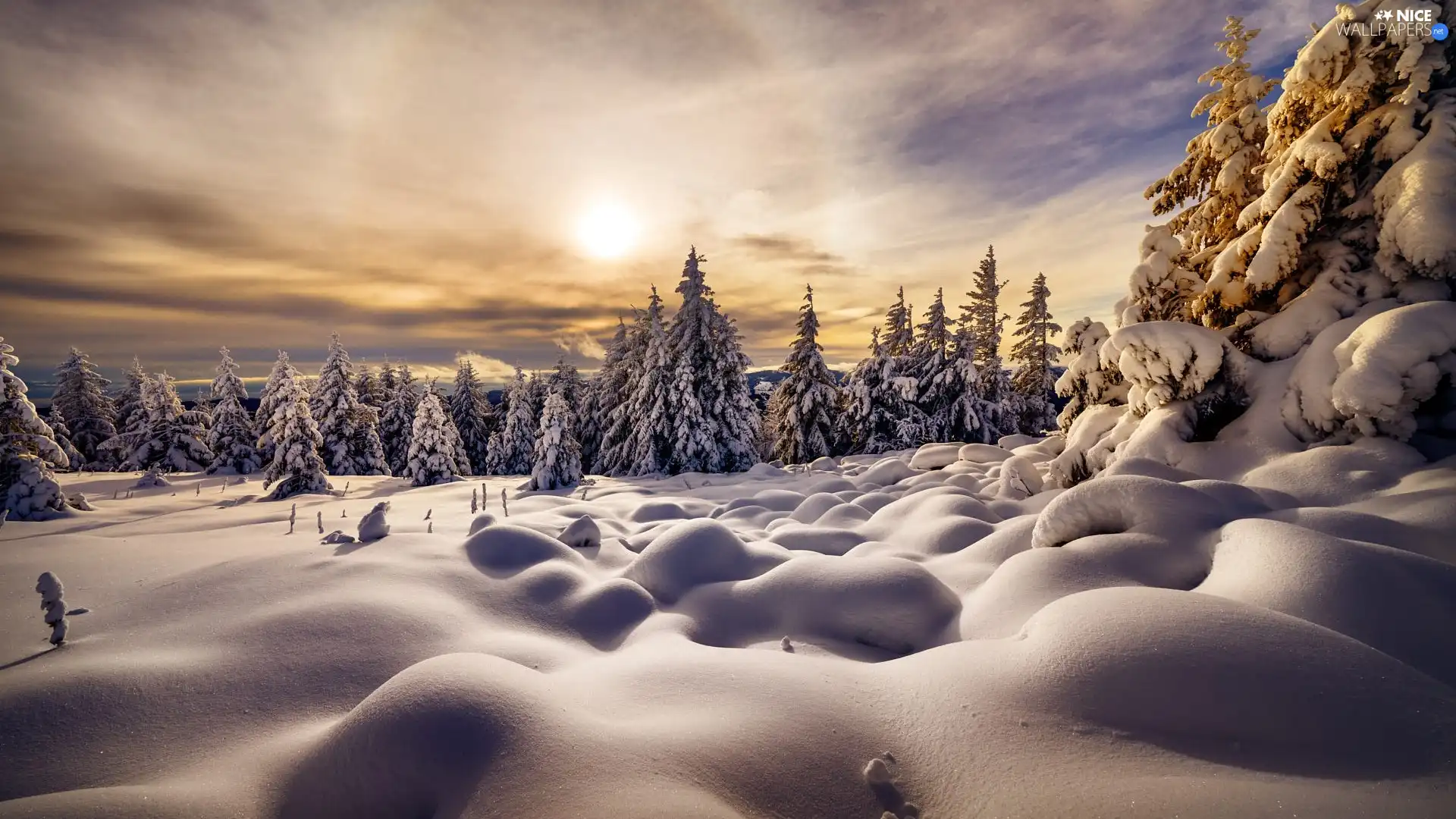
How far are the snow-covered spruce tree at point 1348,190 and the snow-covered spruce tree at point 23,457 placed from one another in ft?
89.0

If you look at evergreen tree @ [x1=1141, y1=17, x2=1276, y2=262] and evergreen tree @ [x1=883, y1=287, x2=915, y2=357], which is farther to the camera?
evergreen tree @ [x1=883, y1=287, x2=915, y2=357]

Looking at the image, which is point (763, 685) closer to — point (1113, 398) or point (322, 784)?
point (322, 784)

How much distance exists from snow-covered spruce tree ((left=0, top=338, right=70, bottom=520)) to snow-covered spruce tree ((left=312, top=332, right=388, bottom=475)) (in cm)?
1619

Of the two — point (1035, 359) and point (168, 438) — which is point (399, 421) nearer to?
point (168, 438)

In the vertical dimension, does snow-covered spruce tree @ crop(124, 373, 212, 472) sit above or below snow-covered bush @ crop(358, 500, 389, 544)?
above

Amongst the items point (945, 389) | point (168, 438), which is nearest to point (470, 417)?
point (168, 438)

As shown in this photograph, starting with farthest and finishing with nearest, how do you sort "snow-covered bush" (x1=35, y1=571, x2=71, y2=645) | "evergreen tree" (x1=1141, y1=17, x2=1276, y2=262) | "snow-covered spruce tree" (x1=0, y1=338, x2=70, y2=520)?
"snow-covered spruce tree" (x1=0, y1=338, x2=70, y2=520)
"evergreen tree" (x1=1141, y1=17, x2=1276, y2=262)
"snow-covered bush" (x1=35, y1=571, x2=71, y2=645)

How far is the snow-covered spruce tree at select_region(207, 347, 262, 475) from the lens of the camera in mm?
31703

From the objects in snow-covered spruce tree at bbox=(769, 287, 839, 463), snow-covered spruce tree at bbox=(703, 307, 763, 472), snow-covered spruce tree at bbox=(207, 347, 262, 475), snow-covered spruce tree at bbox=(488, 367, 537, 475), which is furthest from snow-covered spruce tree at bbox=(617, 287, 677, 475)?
snow-covered spruce tree at bbox=(207, 347, 262, 475)

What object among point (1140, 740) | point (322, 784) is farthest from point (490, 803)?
point (1140, 740)

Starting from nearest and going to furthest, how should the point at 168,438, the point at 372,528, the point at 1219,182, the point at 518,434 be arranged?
the point at 372,528, the point at 1219,182, the point at 168,438, the point at 518,434

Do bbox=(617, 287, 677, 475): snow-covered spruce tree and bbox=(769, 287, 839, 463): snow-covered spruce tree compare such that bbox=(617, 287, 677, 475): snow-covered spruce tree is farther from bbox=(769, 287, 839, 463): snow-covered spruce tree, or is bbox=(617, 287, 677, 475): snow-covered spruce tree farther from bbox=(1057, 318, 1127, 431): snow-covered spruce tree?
bbox=(1057, 318, 1127, 431): snow-covered spruce tree

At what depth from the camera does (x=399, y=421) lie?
1515 inches

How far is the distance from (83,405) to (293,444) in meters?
31.3
